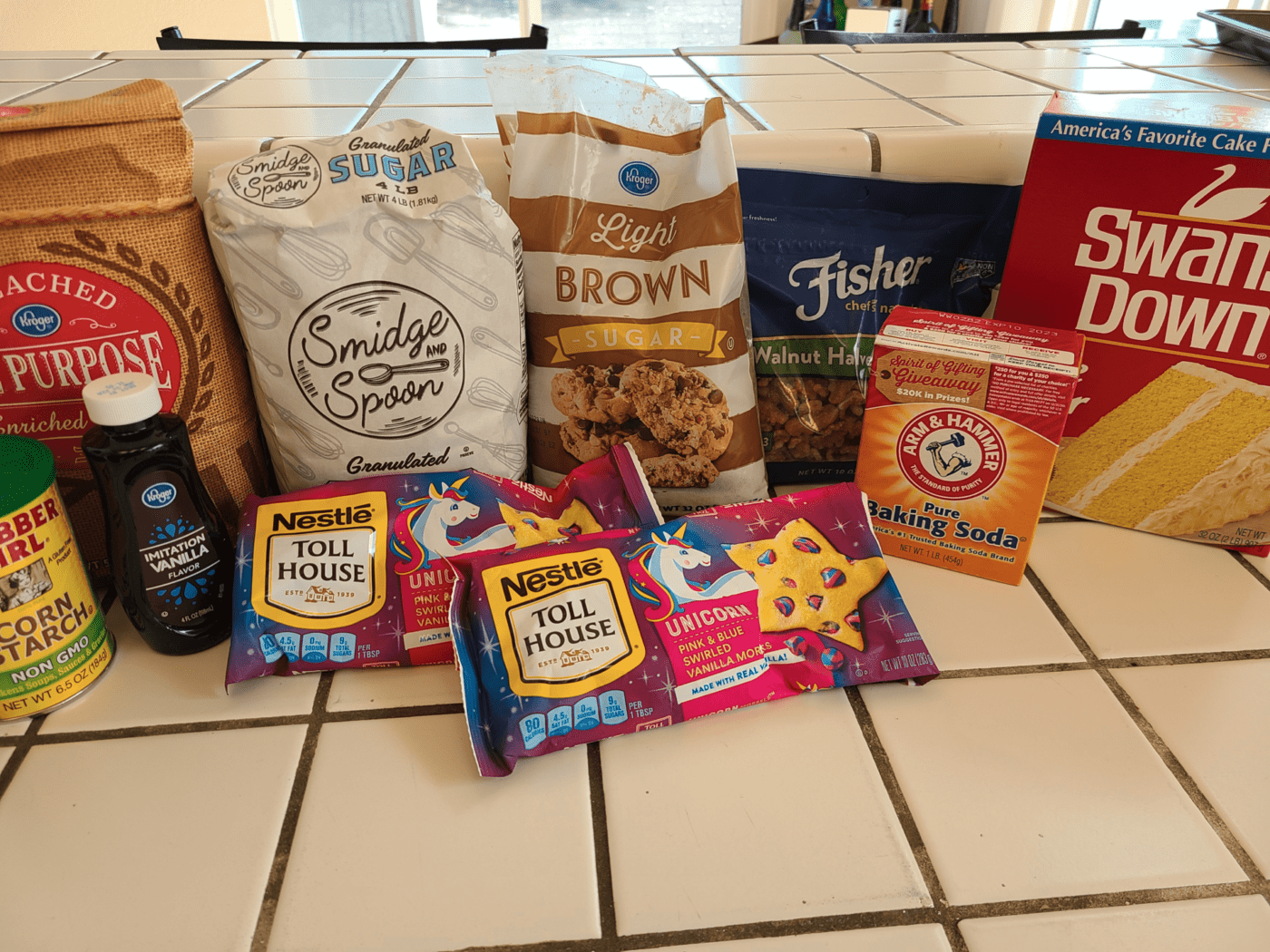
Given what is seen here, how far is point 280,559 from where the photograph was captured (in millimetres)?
680

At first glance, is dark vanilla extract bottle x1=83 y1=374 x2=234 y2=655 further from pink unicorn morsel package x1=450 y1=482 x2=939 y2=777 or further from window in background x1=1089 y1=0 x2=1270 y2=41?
window in background x1=1089 y1=0 x2=1270 y2=41

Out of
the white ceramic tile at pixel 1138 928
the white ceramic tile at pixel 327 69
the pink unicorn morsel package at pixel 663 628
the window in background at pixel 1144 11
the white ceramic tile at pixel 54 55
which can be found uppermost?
the white ceramic tile at pixel 327 69

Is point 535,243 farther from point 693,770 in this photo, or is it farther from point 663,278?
point 693,770

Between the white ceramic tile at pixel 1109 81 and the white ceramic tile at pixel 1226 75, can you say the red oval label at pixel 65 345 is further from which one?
the white ceramic tile at pixel 1226 75

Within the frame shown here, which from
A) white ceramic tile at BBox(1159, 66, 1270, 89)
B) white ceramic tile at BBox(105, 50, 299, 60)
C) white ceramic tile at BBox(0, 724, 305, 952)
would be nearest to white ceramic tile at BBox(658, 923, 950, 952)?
white ceramic tile at BBox(0, 724, 305, 952)

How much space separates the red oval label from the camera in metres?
0.64

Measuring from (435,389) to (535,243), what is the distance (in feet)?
0.51

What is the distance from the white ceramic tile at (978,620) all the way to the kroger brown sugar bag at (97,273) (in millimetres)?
620

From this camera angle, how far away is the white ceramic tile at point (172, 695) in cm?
64

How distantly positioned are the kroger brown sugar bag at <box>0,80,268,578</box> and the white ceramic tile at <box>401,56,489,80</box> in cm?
48

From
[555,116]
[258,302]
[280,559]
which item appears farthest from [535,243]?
[280,559]

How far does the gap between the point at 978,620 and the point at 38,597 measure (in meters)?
0.71

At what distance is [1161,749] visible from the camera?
2.01 ft

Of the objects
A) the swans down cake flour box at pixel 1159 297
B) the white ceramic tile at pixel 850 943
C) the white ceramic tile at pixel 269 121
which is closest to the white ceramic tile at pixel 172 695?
the white ceramic tile at pixel 850 943
